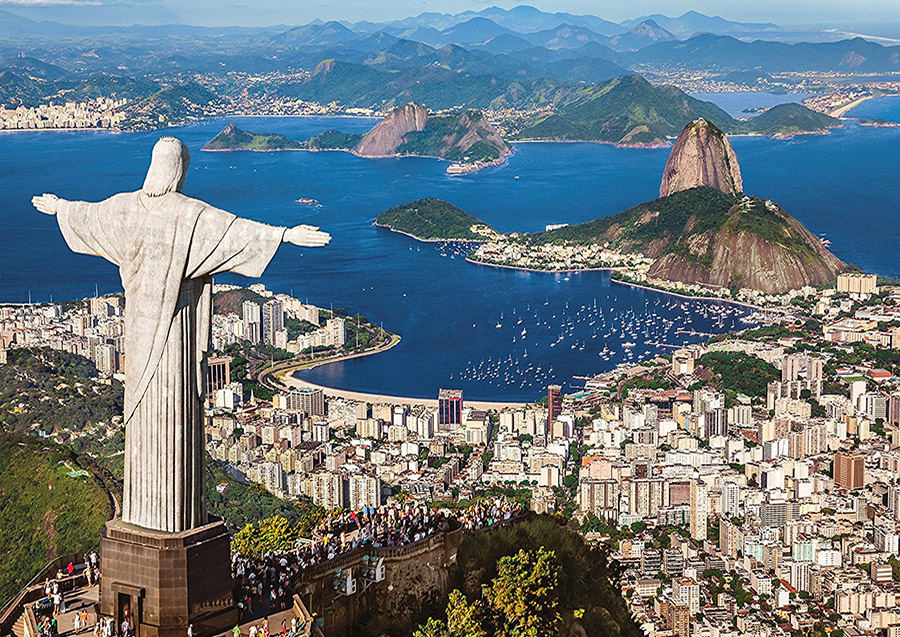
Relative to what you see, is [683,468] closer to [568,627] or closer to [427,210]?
[568,627]

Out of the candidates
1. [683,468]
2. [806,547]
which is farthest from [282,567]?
[683,468]

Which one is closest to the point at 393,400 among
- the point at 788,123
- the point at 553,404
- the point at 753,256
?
the point at 553,404

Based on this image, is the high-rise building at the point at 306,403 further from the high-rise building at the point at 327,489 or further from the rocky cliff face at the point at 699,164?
the rocky cliff face at the point at 699,164

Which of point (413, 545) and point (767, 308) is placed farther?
point (767, 308)

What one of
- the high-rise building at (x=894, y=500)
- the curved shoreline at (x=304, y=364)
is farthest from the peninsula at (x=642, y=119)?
the high-rise building at (x=894, y=500)

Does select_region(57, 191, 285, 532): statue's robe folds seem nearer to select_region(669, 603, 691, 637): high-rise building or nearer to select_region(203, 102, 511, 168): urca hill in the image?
select_region(669, 603, 691, 637): high-rise building

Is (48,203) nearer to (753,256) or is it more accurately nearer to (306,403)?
(306,403)
